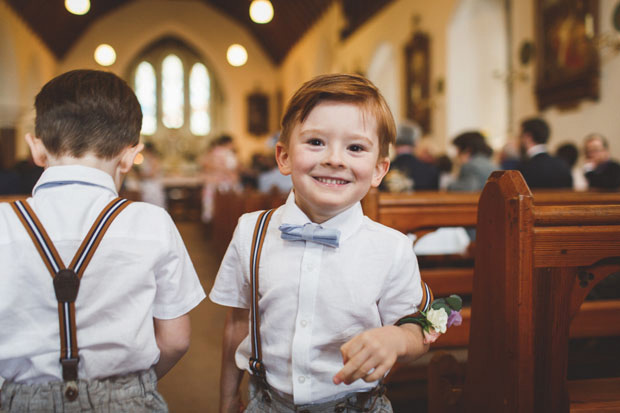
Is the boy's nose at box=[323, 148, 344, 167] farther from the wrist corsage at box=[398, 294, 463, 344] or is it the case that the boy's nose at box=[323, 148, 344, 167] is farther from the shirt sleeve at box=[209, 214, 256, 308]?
the wrist corsage at box=[398, 294, 463, 344]

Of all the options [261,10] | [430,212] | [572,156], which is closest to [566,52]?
[572,156]

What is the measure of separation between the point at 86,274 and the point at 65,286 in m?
0.04

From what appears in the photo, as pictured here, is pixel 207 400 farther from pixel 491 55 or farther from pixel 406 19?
pixel 406 19

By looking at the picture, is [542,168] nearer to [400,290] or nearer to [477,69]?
Answer: [400,290]

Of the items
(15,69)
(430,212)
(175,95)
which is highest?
(175,95)

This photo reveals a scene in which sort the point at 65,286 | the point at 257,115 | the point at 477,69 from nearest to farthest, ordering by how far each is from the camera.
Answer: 1. the point at 65,286
2. the point at 477,69
3. the point at 257,115

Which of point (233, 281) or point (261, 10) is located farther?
point (261, 10)

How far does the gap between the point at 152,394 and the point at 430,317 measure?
0.62 m

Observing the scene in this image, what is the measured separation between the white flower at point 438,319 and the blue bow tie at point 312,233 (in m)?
0.24

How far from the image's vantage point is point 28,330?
1083 millimetres

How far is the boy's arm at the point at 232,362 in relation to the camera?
1.25m

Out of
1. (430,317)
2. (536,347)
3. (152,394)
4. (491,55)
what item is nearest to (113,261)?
(152,394)

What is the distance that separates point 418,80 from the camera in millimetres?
9172

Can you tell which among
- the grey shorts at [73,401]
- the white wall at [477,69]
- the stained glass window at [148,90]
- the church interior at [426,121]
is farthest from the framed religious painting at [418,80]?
the stained glass window at [148,90]
